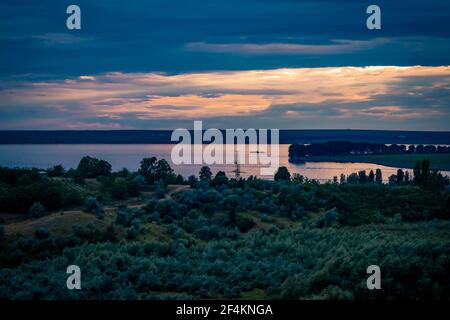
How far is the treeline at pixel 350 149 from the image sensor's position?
88.8m

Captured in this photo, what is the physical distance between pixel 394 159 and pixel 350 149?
426 inches

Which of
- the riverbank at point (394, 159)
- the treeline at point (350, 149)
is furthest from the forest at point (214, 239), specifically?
the treeline at point (350, 149)

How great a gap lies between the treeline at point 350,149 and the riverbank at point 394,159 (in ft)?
5.17

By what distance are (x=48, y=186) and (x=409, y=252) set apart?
61.4ft

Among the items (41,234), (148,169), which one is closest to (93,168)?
(148,169)

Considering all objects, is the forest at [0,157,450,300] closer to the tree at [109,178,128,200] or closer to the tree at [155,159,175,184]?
the tree at [109,178,128,200]

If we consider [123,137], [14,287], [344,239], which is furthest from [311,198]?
[123,137]

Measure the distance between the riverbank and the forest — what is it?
136 feet

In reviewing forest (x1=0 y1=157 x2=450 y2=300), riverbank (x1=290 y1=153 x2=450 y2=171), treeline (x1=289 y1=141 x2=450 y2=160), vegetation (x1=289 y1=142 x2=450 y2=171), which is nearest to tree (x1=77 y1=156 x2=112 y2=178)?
forest (x1=0 y1=157 x2=450 y2=300)

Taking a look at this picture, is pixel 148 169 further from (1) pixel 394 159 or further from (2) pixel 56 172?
(1) pixel 394 159

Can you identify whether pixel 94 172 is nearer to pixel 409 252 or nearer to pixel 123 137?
pixel 409 252

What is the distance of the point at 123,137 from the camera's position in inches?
3290

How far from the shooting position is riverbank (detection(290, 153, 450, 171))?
260 feet

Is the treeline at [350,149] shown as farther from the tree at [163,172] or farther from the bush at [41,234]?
the bush at [41,234]
